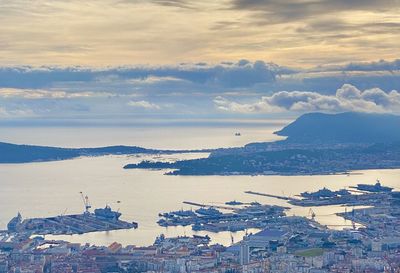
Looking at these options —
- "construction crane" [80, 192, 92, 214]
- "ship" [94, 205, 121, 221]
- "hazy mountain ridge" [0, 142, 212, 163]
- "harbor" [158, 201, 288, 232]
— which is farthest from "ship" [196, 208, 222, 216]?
"hazy mountain ridge" [0, 142, 212, 163]

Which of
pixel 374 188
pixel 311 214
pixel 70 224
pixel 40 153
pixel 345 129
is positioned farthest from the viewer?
pixel 345 129

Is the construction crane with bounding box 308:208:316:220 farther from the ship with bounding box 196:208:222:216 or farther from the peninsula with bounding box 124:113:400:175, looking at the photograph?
the peninsula with bounding box 124:113:400:175

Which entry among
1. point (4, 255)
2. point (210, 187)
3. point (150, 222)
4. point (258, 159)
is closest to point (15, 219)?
point (150, 222)

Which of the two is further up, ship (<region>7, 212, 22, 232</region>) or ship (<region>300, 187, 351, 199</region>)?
ship (<region>300, 187, 351, 199</region>)

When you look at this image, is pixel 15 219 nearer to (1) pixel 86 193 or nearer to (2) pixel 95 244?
(2) pixel 95 244

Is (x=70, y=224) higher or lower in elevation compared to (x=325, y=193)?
lower

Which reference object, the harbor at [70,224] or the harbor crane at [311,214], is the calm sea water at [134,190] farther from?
the harbor at [70,224]

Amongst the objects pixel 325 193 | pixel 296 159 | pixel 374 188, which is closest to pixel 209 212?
pixel 325 193

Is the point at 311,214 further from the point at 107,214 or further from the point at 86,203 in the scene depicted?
the point at 86,203

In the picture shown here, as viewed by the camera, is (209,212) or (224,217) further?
(209,212)
